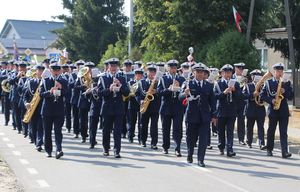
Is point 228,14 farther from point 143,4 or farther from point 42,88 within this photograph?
point 42,88


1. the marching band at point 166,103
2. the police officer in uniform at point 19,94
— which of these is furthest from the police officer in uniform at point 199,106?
the police officer in uniform at point 19,94

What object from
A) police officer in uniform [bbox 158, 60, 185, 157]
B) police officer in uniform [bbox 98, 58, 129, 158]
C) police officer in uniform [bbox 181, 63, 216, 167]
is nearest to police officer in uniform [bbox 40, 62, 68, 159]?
police officer in uniform [bbox 98, 58, 129, 158]

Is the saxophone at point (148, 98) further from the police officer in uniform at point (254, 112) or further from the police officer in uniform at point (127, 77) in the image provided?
the police officer in uniform at point (254, 112)

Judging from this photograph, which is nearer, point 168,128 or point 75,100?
point 168,128

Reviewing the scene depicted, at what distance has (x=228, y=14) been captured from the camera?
30.0 m

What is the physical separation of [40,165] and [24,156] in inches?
55.5

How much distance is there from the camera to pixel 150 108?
592 inches

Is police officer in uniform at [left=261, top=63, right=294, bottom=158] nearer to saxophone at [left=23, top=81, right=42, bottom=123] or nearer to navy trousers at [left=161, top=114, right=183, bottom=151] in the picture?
navy trousers at [left=161, top=114, right=183, bottom=151]

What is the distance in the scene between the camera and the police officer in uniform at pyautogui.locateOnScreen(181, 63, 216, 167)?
12.0m

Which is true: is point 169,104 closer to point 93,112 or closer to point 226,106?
point 226,106

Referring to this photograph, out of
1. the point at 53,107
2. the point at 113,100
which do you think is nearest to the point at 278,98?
the point at 113,100

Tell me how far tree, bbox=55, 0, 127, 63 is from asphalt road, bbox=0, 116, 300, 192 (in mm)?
39956

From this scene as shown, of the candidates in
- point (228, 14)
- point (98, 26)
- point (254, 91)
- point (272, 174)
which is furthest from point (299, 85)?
point (98, 26)

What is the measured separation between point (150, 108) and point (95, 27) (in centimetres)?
4049
